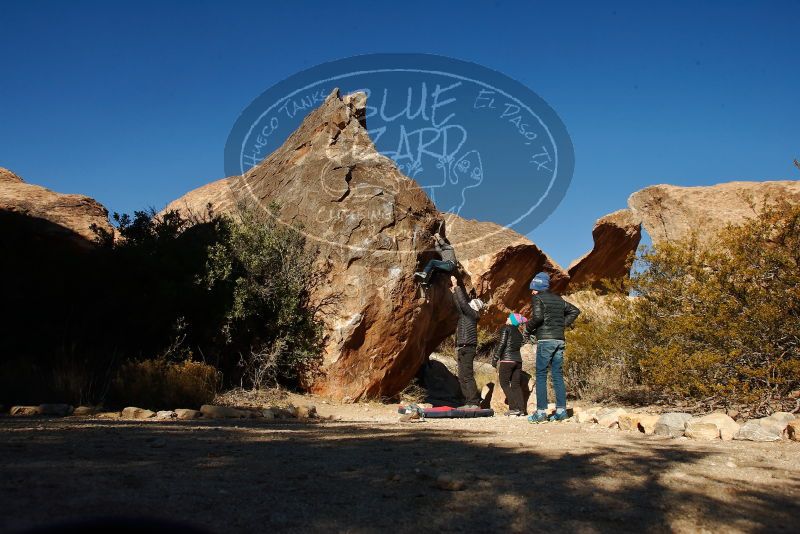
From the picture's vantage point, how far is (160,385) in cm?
807

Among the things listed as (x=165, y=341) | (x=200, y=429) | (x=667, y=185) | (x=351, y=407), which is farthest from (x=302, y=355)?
(x=667, y=185)

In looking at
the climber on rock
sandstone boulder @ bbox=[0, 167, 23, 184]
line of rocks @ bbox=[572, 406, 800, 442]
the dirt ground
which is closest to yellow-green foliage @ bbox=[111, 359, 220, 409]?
the dirt ground

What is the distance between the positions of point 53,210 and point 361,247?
5.84 m

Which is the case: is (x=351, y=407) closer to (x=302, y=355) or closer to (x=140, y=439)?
(x=302, y=355)

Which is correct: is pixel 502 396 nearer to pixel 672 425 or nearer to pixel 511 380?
pixel 511 380

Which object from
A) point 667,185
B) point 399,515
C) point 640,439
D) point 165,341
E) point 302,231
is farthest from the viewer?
point 667,185

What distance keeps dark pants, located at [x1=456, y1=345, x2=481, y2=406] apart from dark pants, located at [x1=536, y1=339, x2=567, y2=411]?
229cm

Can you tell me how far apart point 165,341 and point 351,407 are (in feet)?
9.37

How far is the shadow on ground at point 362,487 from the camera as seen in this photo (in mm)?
2580

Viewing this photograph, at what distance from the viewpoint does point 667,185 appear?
15.8m

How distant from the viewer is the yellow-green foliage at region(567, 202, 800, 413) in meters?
7.04

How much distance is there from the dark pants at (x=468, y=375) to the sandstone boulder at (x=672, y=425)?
14.7ft

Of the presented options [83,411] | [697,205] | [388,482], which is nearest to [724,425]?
[388,482]

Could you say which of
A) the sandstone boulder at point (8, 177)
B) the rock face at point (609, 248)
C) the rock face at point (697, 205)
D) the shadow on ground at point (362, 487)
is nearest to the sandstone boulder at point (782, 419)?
the shadow on ground at point (362, 487)
